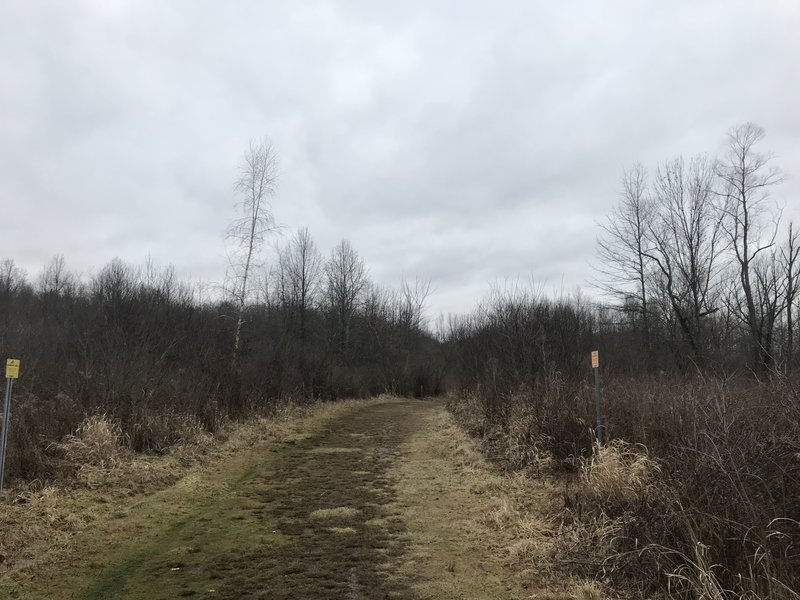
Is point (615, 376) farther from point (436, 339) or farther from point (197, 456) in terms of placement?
point (436, 339)

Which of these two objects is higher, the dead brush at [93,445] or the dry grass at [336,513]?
the dead brush at [93,445]

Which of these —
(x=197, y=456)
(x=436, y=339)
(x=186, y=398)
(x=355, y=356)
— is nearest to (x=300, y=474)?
(x=197, y=456)

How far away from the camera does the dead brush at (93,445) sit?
8.40 meters

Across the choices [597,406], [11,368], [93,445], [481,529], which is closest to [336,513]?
[481,529]

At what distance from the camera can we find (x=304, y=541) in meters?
6.05

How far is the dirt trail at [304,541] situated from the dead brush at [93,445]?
1.40 metres

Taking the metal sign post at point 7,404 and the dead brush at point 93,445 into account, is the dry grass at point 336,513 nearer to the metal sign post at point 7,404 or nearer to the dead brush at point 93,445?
the dead brush at point 93,445

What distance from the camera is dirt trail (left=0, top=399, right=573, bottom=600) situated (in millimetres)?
4797

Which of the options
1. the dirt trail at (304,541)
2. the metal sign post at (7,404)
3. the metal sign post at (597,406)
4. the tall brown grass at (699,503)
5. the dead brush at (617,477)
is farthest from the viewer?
the metal sign post at (597,406)

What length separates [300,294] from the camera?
3625 cm

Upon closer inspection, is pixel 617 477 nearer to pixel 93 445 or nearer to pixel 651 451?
pixel 651 451

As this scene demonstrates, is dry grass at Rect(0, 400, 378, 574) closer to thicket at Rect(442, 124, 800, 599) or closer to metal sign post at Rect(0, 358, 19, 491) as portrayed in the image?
metal sign post at Rect(0, 358, 19, 491)

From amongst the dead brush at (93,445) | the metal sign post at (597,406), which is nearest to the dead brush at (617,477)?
the metal sign post at (597,406)

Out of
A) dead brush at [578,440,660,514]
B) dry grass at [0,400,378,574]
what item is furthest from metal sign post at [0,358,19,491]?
dead brush at [578,440,660,514]
